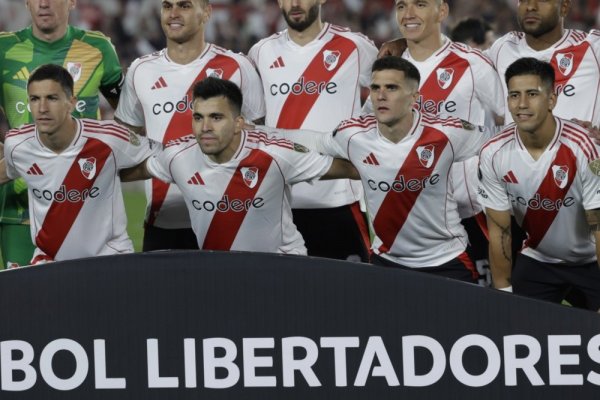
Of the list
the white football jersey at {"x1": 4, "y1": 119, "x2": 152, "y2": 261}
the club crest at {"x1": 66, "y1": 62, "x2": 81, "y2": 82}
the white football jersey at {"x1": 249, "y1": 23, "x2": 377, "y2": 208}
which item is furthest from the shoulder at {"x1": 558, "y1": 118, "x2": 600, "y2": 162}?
the club crest at {"x1": 66, "y1": 62, "x2": 81, "y2": 82}

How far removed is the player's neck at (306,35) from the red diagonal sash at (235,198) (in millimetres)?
995

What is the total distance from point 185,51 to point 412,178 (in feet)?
4.70

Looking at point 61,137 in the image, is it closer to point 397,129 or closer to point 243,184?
point 243,184

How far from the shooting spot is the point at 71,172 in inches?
223

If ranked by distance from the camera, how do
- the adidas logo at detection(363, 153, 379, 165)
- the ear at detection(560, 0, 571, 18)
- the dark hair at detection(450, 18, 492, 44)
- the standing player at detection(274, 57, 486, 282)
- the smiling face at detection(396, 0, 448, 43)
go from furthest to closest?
the dark hair at detection(450, 18, 492, 44)
the ear at detection(560, 0, 571, 18)
the smiling face at detection(396, 0, 448, 43)
the adidas logo at detection(363, 153, 379, 165)
the standing player at detection(274, 57, 486, 282)

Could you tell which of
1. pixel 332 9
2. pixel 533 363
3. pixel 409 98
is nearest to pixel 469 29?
pixel 409 98

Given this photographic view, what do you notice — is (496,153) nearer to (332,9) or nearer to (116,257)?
(116,257)

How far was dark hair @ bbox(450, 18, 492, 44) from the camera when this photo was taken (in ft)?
28.3

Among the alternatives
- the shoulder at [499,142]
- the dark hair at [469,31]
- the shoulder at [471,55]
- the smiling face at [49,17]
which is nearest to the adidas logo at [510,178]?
the shoulder at [499,142]

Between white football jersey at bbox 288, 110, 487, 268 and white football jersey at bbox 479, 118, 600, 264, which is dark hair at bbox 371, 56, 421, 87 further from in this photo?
Answer: white football jersey at bbox 479, 118, 600, 264

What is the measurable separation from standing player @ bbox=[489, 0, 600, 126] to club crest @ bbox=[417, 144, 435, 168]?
0.91 metres

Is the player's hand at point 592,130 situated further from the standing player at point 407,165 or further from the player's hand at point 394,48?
the player's hand at point 394,48

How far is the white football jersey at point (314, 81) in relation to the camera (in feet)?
20.9

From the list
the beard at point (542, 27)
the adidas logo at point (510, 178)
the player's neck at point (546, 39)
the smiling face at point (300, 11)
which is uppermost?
the smiling face at point (300, 11)
